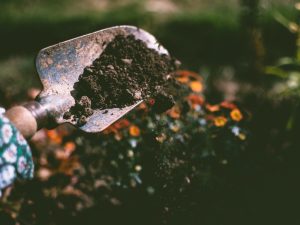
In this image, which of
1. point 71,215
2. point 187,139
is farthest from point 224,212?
point 71,215

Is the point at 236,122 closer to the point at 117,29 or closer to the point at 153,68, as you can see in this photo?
the point at 153,68

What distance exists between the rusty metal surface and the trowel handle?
0.17ft

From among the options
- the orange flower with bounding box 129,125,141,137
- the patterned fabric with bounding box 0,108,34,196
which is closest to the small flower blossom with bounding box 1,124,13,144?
the patterned fabric with bounding box 0,108,34,196

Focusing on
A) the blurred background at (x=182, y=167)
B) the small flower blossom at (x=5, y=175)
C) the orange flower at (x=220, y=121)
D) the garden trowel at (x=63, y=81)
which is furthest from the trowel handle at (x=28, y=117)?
the orange flower at (x=220, y=121)

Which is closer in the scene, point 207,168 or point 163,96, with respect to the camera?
point 163,96

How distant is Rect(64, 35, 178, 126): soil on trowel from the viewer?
1.79 meters

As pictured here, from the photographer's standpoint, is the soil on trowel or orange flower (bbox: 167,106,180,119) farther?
orange flower (bbox: 167,106,180,119)

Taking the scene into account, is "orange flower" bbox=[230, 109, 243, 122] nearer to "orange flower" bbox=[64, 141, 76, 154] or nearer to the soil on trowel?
the soil on trowel

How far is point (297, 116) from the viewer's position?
7.86ft

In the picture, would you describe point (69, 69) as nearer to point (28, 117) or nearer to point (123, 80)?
point (123, 80)

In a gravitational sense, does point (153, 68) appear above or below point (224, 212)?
above

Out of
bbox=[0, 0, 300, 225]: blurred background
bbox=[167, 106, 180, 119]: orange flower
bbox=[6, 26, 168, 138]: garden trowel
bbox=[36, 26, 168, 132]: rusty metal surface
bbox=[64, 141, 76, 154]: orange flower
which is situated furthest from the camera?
bbox=[64, 141, 76, 154]: orange flower

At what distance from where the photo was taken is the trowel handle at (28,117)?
1.46 metres

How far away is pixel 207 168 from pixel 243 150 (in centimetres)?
24
